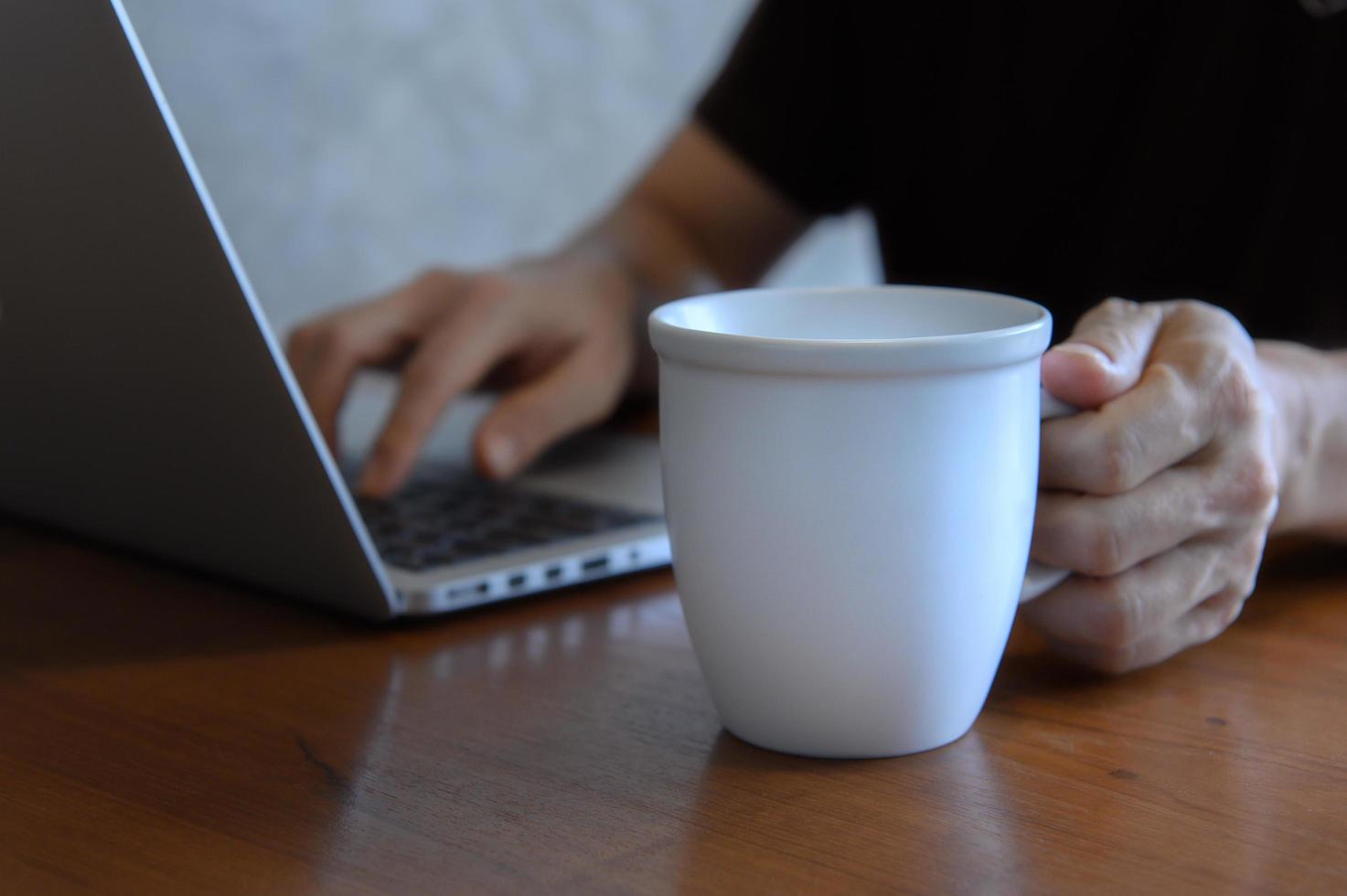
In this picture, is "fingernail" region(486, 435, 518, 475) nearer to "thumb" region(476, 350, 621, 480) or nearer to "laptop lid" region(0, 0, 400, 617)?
"thumb" region(476, 350, 621, 480)

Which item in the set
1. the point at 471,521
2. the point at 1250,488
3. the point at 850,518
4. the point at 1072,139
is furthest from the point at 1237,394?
the point at 1072,139

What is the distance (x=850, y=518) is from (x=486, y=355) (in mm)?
463

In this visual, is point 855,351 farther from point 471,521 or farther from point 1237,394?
point 471,521

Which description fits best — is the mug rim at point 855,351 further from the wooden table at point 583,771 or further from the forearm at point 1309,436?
the forearm at point 1309,436

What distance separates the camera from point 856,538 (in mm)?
375

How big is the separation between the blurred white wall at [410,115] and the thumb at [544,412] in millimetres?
777

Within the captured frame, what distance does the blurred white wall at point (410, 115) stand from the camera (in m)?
1.45

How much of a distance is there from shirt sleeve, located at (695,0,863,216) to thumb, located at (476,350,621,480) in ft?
1.24

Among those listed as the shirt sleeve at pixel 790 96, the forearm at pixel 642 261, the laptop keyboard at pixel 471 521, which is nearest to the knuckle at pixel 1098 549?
the laptop keyboard at pixel 471 521

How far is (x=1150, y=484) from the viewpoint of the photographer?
0.47m

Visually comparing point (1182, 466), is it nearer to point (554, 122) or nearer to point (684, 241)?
point (684, 241)

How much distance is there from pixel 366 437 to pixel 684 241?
0.34 m

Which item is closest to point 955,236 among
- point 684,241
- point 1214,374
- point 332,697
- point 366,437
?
point 684,241

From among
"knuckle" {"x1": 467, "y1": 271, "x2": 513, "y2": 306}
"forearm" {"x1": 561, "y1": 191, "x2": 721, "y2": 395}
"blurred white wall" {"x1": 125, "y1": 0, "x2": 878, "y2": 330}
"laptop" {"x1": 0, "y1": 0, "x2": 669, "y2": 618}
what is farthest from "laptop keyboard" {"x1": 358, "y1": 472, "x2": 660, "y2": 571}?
"blurred white wall" {"x1": 125, "y1": 0, "x2": 878, "y2": 330}
